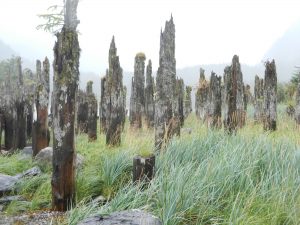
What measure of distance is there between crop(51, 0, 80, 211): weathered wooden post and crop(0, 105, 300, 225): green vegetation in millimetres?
571

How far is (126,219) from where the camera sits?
562 centimetres

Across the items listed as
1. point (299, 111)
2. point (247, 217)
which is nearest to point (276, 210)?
point (247, 217)

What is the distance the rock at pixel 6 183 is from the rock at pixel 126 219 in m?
4.64

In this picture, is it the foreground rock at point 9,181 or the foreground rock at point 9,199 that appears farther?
the foreground rock at point 9,181

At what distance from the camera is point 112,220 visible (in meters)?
5.70

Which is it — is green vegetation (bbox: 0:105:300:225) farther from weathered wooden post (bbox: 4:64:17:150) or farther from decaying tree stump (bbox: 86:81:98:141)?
weathered wooden post (bbox: 4:64:17:150)

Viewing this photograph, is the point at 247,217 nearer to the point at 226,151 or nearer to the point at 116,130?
the point at 226,151

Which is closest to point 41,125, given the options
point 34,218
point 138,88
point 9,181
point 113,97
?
point 113,97

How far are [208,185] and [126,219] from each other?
4.68 feet

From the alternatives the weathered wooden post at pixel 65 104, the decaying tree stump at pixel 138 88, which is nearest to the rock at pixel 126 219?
the weathered wooden post at pixel 65 104

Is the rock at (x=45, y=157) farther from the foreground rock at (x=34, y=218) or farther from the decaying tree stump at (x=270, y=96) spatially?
the decaying tree stump at (x=270, y=96)

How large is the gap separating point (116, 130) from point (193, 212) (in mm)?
9012

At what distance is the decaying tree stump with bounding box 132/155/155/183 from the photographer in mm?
7984

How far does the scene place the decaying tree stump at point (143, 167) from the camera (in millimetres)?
7984
